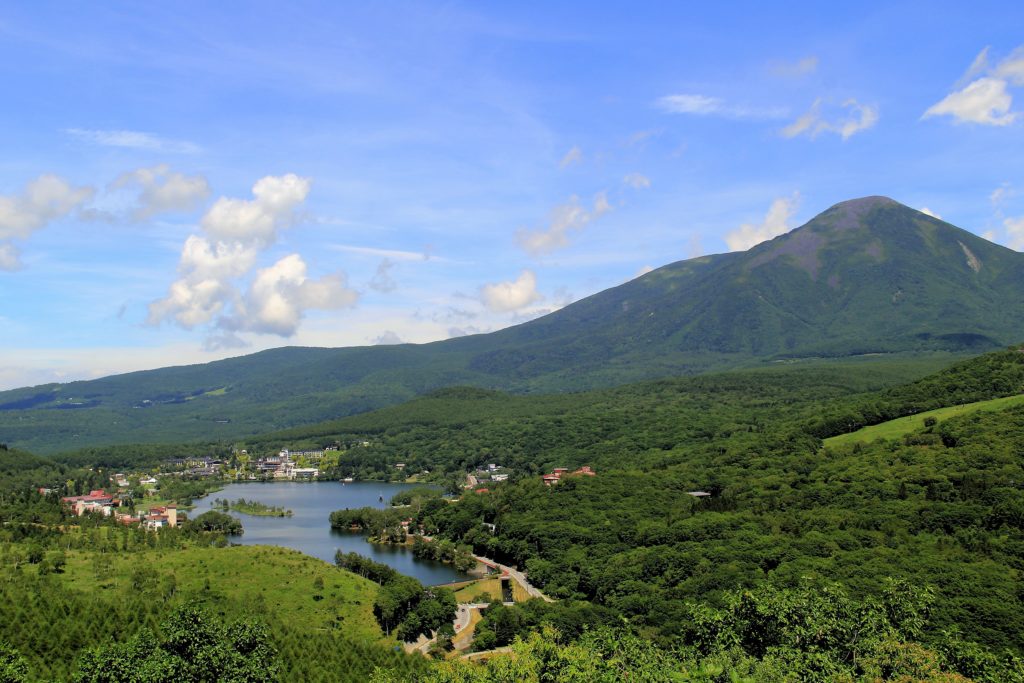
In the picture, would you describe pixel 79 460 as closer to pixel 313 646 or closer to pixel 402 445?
pixel 402 445

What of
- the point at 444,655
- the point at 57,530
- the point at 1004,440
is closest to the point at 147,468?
the point at 57,530

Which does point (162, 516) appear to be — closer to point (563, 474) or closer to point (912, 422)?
point (563, 474)

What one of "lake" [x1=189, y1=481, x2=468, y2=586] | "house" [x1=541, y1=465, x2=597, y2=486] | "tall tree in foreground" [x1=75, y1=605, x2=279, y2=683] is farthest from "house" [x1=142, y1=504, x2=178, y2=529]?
"tall tree in foreground" [x1=75, y1=605, x2=279, y2=683]

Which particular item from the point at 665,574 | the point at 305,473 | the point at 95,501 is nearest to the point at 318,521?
the point at 95,501

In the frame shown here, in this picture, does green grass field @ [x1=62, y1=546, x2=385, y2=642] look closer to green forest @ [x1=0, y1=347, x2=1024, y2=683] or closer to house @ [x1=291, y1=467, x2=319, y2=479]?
green forest @ [x1=0, y1=347, x2=1024, y2=683]

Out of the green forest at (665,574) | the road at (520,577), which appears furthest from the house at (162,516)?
the road at (520,577)

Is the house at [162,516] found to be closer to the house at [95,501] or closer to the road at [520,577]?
the house at [95,501]
